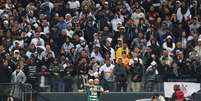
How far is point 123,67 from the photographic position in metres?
26.5

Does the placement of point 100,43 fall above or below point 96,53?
above

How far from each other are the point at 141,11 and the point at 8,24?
5099 mm

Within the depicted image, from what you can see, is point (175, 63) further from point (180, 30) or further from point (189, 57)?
point (180, 30)

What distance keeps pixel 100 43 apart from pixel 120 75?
2066 millimetres

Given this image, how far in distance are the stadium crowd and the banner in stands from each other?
279 millimetres

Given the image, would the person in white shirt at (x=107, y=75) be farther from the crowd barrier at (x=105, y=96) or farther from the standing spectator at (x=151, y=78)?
the standing spectator at (x=151, y=78)

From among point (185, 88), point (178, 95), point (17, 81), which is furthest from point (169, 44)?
point (17, 81)

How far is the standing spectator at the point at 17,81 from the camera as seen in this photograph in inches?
993

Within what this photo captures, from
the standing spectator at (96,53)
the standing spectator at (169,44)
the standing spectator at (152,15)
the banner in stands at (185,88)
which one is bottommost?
the banner in stands at (185,88)

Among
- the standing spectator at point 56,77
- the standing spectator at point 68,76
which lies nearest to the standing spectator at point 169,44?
the standing spectator at point 68,76

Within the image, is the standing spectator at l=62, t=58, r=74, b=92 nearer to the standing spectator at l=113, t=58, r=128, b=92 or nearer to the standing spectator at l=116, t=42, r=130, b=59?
the standing spectator at l=113, t=58, r=128, b=92

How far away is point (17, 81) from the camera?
26.1 m

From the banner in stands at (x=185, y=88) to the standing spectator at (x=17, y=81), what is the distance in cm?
475

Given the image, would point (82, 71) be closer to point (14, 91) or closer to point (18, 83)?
point (18, 83)
